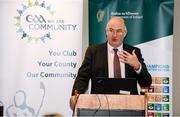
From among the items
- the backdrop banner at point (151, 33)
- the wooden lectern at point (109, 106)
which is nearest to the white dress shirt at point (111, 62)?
the backdrop banner at point (151, 33)

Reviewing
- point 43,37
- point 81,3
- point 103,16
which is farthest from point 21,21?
point 103,16

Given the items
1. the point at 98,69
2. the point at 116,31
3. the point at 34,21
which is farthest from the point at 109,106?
the point at 34,21

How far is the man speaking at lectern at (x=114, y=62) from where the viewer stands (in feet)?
11.7

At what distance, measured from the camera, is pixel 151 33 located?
3582 millimetres

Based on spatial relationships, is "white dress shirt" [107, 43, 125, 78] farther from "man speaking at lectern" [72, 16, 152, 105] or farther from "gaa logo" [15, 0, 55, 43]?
"gaa logo" [15, 0, 55, 43]

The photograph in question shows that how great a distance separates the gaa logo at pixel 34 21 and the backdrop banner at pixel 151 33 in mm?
534

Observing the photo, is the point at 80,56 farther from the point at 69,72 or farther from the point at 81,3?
the point at 81,3

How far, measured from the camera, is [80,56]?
3570 mm

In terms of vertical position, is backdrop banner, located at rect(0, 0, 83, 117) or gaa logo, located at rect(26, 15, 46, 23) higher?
gaa logo, located at rect(26, 15, 46, 23)

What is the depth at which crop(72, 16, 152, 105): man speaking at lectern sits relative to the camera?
11.7 ft

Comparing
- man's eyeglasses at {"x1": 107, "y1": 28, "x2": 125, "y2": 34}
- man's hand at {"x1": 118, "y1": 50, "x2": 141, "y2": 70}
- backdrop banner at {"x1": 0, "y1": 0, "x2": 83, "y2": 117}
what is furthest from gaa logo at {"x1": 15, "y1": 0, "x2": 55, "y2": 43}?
man's hand at {"x1": 118, "y1": 50, "x2": 141, "y2": 70}

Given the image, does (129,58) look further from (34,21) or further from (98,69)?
(34,21)

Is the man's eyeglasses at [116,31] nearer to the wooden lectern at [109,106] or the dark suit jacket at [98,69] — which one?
the dark suit jacket at [98,69]

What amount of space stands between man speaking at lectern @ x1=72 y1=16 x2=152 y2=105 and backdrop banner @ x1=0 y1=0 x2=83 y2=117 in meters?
0.14
